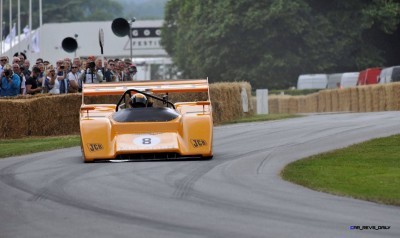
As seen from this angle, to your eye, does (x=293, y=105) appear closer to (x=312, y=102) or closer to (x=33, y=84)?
(x=312, y=102)

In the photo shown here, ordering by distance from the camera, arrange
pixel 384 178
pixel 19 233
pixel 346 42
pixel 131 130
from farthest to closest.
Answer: pixel 346 42 → pixel 131 130 → pixel 384 178 → pixel 19 233

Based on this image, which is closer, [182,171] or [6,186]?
[6,186]

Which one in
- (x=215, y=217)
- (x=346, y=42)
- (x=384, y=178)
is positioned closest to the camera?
(x=215, y=217)

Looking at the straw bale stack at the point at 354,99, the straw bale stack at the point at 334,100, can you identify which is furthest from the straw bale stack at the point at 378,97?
the straw bale stack at the point at 334,100

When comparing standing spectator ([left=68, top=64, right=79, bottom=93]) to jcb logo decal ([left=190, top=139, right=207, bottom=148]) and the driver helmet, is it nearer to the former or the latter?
the driver helmet

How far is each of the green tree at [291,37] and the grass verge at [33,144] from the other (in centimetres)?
5143

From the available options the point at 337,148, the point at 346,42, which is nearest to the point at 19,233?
the point at 337,148

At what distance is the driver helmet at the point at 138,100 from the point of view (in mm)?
20172

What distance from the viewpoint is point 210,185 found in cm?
1520

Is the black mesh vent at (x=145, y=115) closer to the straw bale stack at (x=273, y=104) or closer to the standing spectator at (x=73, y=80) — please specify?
the standing spectator at (x=73, y=80)

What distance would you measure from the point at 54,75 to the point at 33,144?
15.8 feet

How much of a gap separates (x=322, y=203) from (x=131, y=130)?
256 inches

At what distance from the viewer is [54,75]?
97.5ft

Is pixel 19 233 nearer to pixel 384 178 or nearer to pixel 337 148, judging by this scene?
pixel 384 178
